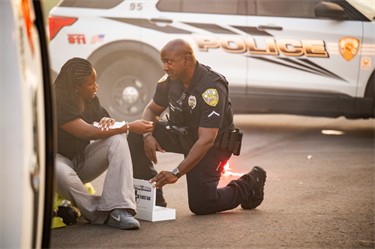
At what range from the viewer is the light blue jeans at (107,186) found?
3.34 m

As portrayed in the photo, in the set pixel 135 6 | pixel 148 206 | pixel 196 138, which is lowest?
pixel 148 206

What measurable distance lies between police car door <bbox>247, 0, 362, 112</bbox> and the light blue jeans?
336cm

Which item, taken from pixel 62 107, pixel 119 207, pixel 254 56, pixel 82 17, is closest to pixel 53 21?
pixel 82 17

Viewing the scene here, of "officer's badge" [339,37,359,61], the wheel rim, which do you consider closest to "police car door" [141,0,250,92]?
the wheel rim

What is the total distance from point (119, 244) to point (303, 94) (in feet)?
13.0

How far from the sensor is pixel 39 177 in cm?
163

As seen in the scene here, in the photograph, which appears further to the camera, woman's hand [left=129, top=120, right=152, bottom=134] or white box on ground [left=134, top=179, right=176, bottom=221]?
woman's hand [left=129, top=120, right=152, bottom=134]

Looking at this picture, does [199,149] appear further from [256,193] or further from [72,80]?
[72,80]

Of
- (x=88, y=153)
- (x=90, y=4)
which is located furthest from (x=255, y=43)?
(x=88, y=153)

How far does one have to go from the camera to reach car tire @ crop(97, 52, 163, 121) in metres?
6.93

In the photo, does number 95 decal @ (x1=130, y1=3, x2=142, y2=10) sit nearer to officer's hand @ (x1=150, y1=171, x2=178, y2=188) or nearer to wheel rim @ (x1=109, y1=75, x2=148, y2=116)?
wheel rim @ (x1=109, y1=75, x2=148, y2=116)

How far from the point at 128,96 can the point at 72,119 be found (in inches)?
143

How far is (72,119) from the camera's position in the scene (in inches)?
133

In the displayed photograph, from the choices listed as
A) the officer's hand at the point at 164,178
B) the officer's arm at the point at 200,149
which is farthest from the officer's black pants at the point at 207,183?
the officer's hand at the point at 164,178
